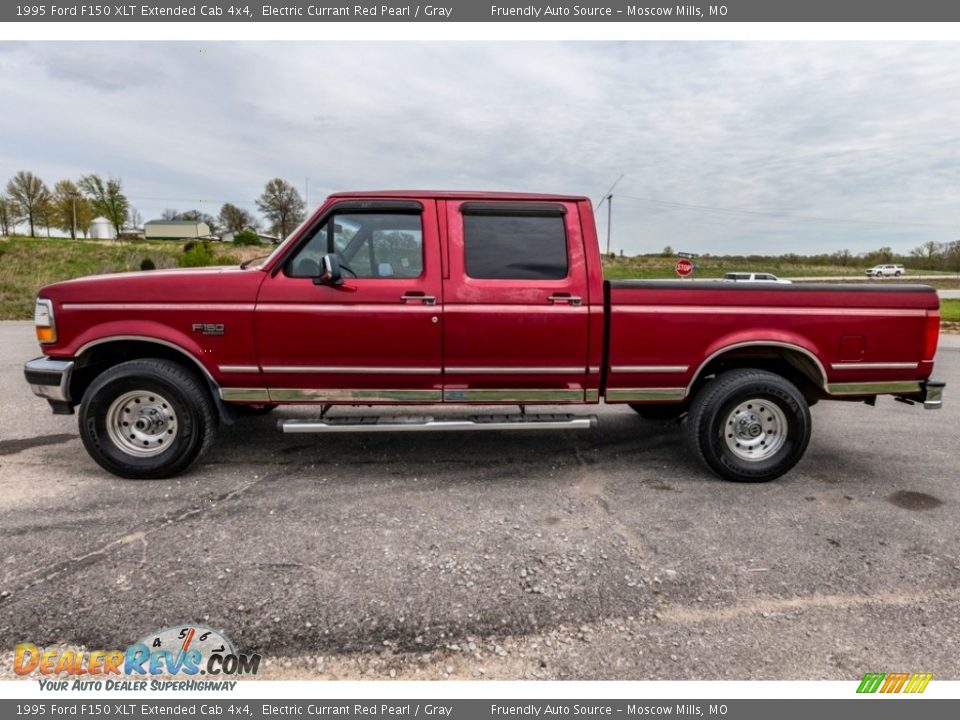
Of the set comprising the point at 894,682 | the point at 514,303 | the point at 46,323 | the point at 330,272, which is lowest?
the point at 894,682

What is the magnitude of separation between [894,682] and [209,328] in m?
4.33

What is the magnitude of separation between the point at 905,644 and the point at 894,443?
3.45 metres

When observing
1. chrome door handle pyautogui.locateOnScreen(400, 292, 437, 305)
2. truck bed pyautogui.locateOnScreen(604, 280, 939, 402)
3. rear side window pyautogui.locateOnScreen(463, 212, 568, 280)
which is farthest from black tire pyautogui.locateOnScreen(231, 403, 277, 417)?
truck bed pyautogui.locateOnScreen(604, 280, 939, 402)

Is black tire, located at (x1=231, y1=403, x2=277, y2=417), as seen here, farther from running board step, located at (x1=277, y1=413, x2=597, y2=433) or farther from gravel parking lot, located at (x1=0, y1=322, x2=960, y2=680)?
running board step, located at (x1=277, y1=413, x2=597, y2=433)

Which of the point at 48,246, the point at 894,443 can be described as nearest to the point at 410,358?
the point at 894,443

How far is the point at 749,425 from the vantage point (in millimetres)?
4105

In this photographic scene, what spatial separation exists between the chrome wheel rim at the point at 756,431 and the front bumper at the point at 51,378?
4.91m

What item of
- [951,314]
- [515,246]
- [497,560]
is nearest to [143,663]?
[497,560]

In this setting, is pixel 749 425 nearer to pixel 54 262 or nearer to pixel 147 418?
pixel 147 418

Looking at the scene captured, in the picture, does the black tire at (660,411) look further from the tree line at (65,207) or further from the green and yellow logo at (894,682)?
the tree line at (65,207)

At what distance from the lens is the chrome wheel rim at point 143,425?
3955 millimetres

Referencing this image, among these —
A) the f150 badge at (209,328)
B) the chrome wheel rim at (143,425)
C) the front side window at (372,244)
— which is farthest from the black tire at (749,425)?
the chrome wheel rim at (143,425)

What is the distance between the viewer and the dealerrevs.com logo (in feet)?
7.00

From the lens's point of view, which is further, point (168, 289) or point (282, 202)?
point (282, 202)
